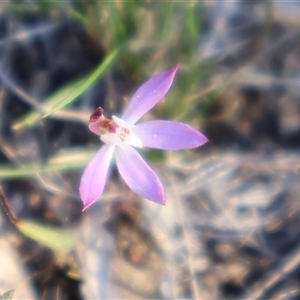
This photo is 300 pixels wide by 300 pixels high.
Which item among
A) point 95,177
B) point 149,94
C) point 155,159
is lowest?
point 95,177

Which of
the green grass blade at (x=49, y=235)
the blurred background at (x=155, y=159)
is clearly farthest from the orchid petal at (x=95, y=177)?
the blurred background at (x=155, y=159)

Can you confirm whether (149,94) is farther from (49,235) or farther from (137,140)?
(49,235)

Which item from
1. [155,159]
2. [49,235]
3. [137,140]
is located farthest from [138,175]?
[155,159]

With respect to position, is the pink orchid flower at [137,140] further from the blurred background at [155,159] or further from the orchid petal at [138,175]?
the blurred background at [155,159]

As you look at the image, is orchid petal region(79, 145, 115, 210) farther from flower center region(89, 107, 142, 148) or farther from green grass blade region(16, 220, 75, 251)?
green grass blade region(16, 220, 75, 251)

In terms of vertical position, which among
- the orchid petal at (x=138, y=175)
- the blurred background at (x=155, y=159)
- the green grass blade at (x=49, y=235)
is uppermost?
the blurred background at (x=155, y=159)

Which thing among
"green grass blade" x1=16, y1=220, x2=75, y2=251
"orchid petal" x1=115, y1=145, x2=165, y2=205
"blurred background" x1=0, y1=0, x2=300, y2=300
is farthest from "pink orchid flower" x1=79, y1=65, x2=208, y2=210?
"blurred background" x1=0, y1=0, x2=300, y2=300
